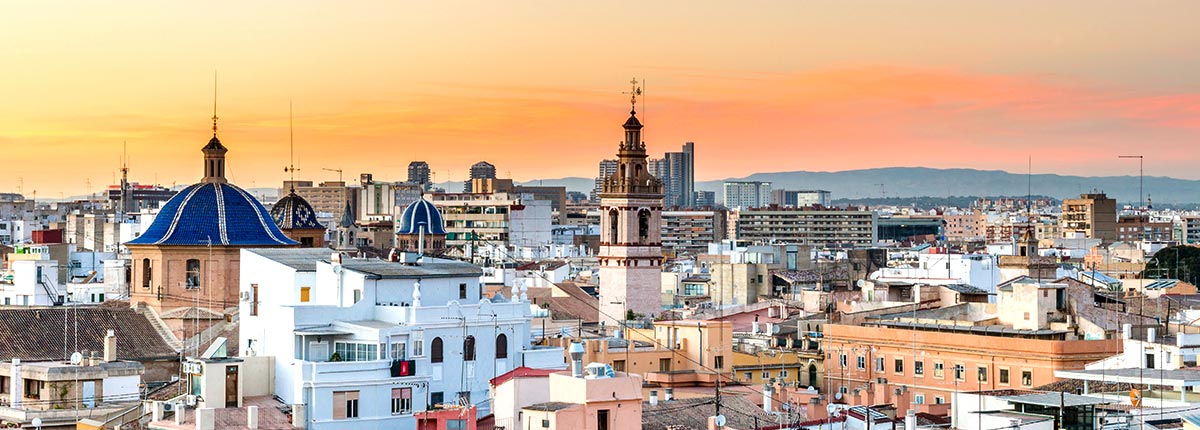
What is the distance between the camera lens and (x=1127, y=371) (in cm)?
3075

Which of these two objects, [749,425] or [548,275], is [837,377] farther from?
[548,275]

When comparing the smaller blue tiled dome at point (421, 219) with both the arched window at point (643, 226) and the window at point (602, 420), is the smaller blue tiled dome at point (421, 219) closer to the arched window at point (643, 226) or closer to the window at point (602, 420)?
the arched window at point (643, 226)

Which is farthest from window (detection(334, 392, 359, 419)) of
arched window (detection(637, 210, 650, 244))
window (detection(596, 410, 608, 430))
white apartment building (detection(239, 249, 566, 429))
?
arched window (detection(637, 210, 650, 244))

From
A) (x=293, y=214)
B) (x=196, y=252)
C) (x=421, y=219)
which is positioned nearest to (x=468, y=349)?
(x=196, y=252)

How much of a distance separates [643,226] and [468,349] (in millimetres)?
29511

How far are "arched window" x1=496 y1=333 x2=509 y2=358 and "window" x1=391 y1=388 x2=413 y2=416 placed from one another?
246 centimetres

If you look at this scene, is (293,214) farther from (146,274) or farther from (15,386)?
(15,386)

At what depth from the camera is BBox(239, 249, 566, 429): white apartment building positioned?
32.2 metres

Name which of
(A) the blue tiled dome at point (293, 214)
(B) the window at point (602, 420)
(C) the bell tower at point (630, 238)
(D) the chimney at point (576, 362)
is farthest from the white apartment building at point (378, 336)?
(C) the bell tower at point (630, 238)

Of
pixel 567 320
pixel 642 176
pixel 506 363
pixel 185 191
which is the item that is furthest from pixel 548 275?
pixel 506 363

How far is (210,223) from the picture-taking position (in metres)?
44.9

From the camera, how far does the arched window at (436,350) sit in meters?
33.4

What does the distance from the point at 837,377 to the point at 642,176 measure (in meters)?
22.0

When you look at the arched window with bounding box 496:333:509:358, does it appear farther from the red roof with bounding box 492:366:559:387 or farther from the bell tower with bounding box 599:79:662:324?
the bell tower with bounding box 599:79:662:324
